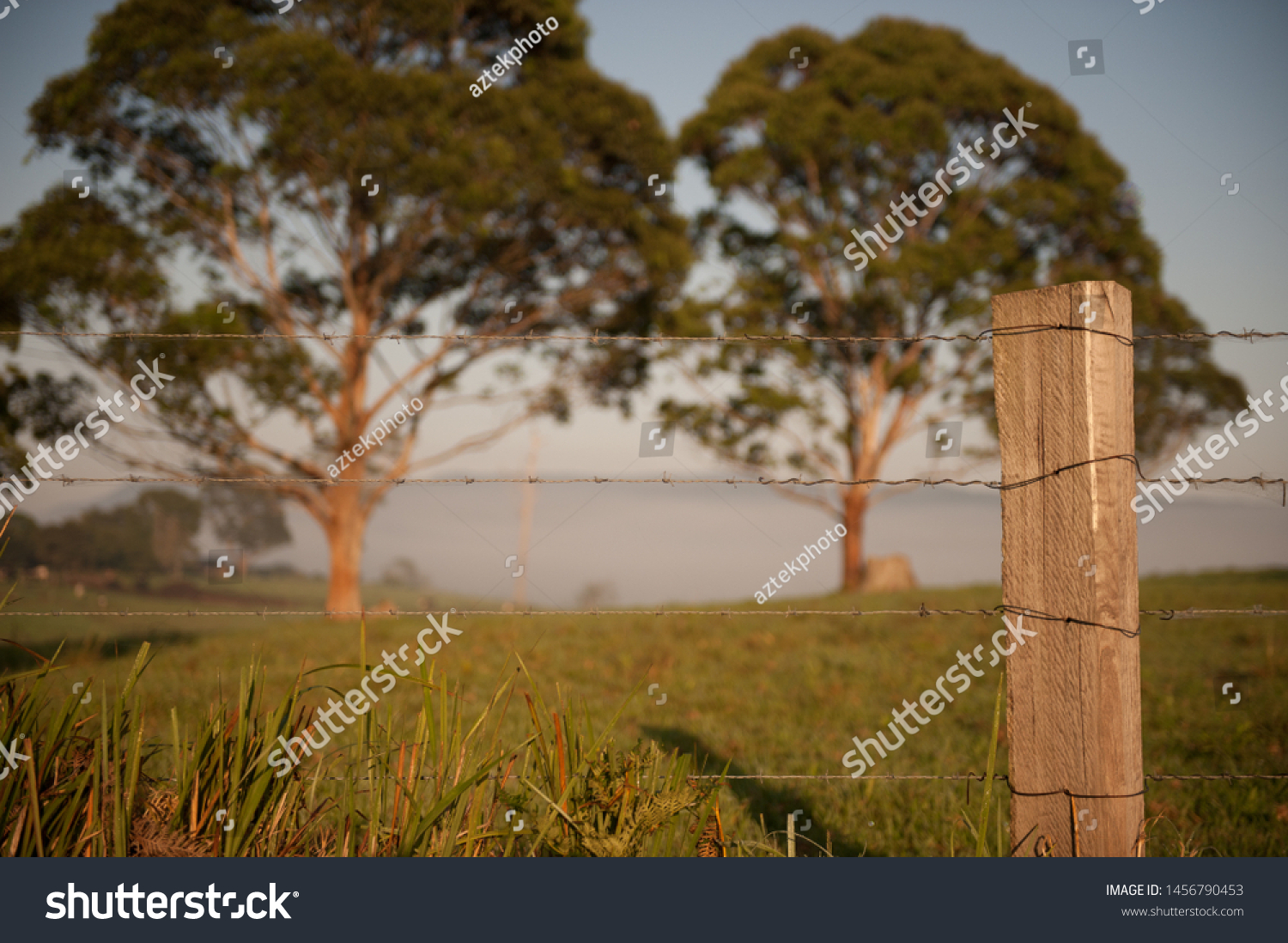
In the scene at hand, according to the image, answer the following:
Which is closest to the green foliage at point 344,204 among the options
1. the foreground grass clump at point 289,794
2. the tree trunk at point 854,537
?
the tree trunk at point 854,537

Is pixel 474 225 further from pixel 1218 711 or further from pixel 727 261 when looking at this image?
pixel 1218 711

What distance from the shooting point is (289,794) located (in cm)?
202

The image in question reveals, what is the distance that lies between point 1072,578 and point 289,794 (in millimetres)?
2051

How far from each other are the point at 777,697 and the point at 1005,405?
4.82 m

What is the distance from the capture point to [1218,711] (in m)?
5.65

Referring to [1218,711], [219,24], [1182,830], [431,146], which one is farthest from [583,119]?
[1182,830]

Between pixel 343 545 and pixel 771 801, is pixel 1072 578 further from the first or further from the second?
pixel 343 545

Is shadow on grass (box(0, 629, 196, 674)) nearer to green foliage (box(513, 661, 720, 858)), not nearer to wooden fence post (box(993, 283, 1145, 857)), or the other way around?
green foliage (box(513, 661, 720, 858))

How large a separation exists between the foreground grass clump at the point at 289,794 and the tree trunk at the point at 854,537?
13.3 m

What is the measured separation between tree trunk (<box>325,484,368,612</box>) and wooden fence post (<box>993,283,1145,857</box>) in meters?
11.7

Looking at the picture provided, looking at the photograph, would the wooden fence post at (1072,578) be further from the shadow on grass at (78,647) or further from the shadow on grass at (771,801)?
the shadow on grass at (78,647)

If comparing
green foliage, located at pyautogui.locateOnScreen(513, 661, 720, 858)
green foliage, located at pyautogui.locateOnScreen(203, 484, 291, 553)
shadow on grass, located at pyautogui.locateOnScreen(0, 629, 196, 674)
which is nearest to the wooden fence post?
green foliage, located at pyautogui.locateOnScreen(513, 661, 720, 858)

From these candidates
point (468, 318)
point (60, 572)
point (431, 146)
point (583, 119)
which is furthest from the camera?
point (468, 318)

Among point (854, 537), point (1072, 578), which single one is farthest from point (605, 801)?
point (854, 537)
